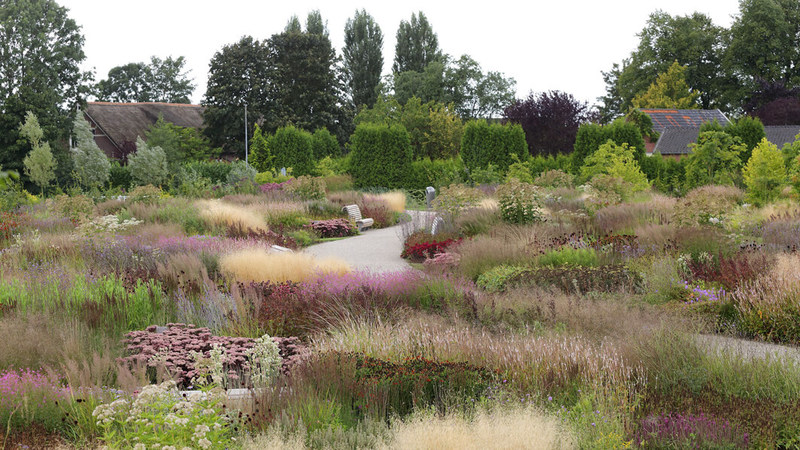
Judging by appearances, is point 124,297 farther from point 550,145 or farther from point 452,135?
point 452,135

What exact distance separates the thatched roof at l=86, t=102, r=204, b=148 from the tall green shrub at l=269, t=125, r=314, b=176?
67.2 ft

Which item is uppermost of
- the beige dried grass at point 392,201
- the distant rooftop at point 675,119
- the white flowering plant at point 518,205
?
the distant rooftop at point 675,119

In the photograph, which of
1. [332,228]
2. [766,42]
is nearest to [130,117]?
[332,228]

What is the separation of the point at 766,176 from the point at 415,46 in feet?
143

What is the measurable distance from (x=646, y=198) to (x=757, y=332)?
421 inches

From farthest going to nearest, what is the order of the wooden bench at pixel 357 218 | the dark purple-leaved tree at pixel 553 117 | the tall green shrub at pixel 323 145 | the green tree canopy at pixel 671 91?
the green tree canopy at pixel 671 91, the tall green shrub at pixel 323 145, the dark purple-leaved tree at pixel 553 117, the wooden bench at pixel 357 218

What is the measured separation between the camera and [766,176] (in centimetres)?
1609

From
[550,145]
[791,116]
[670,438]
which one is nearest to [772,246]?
[670,438]

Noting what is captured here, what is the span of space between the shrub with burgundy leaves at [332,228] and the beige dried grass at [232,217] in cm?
139

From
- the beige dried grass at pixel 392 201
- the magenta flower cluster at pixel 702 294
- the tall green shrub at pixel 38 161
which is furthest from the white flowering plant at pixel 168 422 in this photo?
the tall green shrub at pixel 38 161

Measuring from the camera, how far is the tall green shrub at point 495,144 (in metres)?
26.3

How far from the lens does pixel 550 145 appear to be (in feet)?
100

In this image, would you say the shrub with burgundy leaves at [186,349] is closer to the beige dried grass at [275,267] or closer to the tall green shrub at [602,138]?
the beige dried grass at [275,267]

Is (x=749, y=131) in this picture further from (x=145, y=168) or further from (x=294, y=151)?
→ (x=145, y=168)
